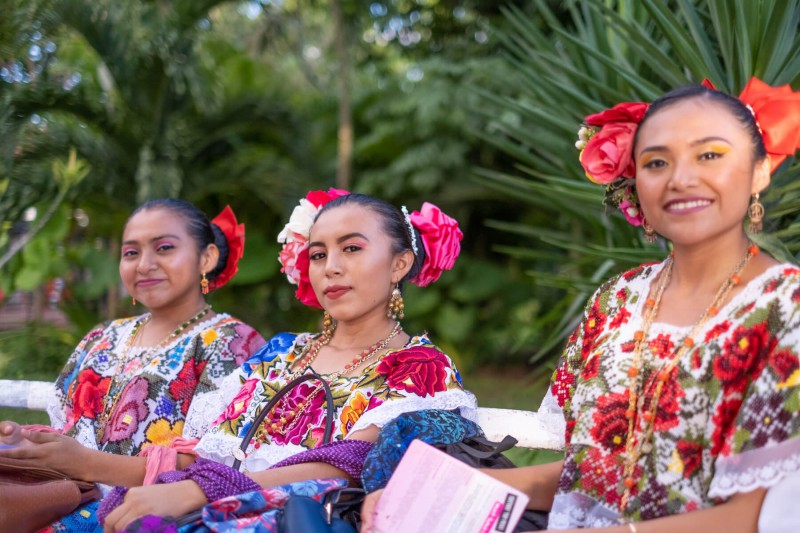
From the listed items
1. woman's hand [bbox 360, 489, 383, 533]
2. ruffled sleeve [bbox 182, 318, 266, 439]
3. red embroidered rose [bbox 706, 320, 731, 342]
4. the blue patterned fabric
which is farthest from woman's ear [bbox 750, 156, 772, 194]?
ruffled sleeve [bbox 182, 318, 266, 439]

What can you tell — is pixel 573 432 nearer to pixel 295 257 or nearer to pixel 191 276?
pixel 295 257

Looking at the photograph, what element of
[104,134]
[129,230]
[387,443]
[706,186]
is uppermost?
[104,134]

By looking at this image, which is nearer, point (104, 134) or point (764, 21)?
point (764, 21)

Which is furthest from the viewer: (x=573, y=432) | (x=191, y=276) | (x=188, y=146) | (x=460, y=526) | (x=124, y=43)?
(x=188, y=146)

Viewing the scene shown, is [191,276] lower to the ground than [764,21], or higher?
lower

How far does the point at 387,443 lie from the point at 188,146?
580 centimetres

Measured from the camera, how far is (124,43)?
267 inches

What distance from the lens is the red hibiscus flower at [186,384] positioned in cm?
300

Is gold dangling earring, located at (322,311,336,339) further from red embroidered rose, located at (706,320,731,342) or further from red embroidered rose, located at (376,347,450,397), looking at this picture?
red embroidered rose, located at (706,320,731,342)

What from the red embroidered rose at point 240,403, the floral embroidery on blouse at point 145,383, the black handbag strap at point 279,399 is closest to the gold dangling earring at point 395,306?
the black handbag strap at point 279,399

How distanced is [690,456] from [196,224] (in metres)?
2.09

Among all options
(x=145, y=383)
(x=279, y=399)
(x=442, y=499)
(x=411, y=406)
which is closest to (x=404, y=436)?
(x=411, y=406)

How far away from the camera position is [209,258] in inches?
130

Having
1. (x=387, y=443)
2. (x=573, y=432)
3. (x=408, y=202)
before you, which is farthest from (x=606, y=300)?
(x=408, y=202)
